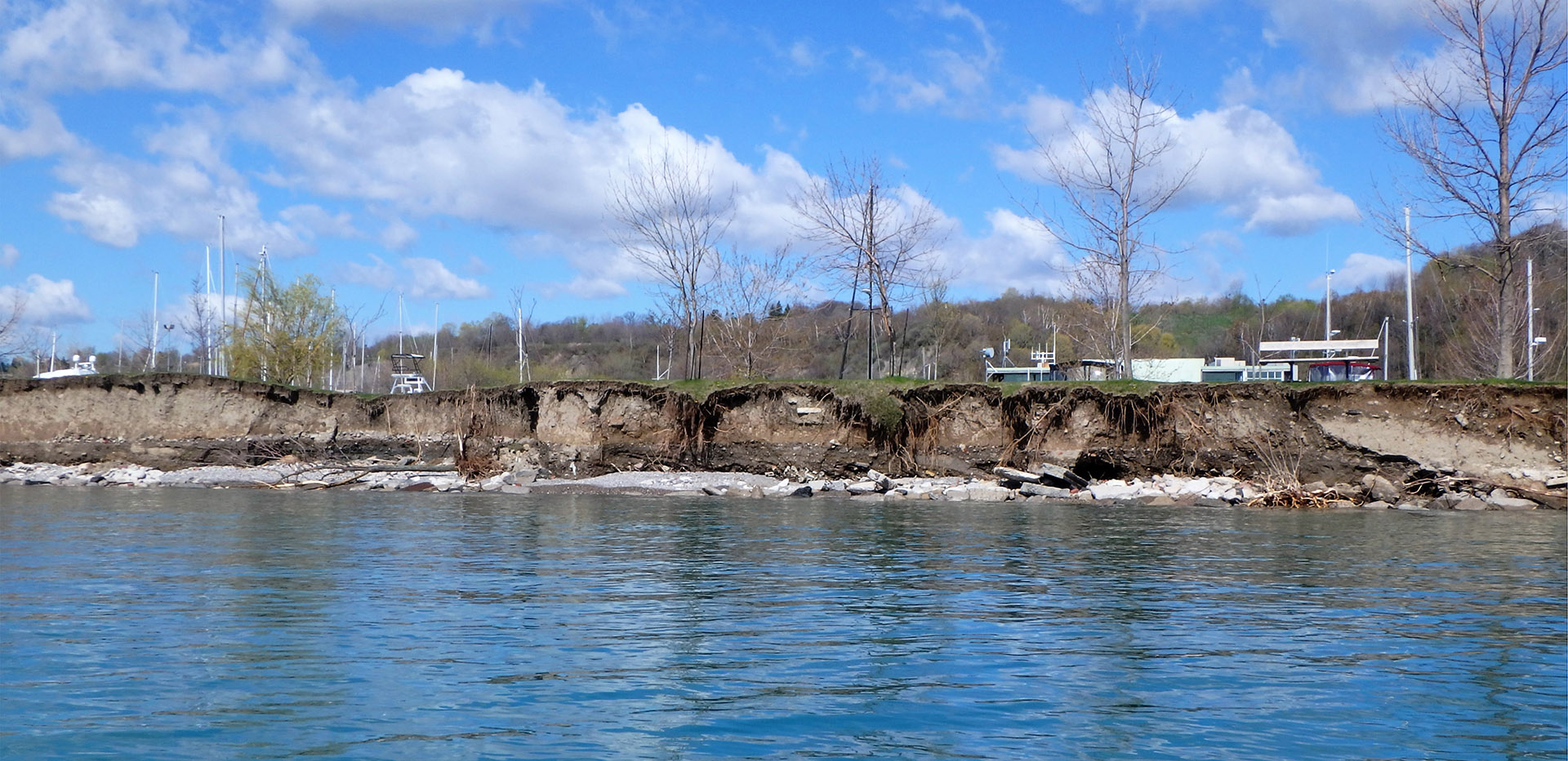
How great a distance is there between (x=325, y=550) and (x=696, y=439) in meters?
15.5

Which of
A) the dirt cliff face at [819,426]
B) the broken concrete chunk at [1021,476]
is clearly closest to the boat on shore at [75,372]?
the dirt cliff face at [819,426]

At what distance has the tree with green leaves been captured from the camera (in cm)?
4547

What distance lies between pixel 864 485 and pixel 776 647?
17.8 meters

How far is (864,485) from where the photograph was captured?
25938 millimetres

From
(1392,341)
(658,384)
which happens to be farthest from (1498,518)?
(1392,341)

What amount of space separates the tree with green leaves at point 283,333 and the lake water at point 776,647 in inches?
1251

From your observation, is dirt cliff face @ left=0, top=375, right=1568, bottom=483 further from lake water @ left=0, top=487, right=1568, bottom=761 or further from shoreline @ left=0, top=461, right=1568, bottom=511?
lake water @ left=0, top=487, right=1568, bottom=761

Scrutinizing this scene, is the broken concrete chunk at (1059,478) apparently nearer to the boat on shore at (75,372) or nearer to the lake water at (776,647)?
the lake water at (776,647)

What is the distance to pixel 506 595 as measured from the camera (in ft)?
34.6

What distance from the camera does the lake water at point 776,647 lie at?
5.95 metres

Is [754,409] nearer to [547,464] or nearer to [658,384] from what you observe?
[658,384]

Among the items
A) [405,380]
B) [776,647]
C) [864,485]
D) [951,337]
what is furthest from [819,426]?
[951,337]

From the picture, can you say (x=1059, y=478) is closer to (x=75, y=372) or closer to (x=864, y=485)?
(x=864, y=485)

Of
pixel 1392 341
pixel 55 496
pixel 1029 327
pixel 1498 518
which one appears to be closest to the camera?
pixel 1498 518
